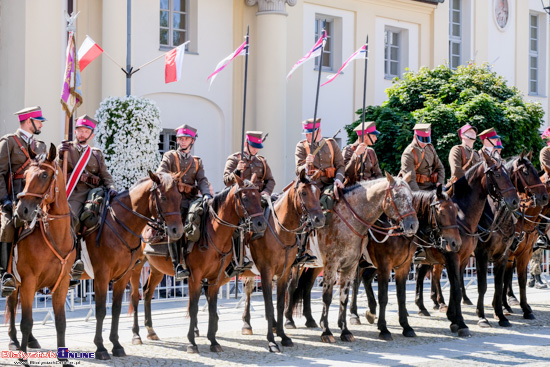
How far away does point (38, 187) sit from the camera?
9.36m

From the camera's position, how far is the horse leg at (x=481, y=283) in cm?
1412

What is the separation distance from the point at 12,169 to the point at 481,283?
301 inches

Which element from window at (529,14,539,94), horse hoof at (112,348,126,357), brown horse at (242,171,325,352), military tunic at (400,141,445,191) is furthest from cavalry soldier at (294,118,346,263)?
window at (529,14,539,94)

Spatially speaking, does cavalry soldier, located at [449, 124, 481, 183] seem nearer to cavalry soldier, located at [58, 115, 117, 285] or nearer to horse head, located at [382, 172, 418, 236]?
horse head, located at [382, 172, 418, 236]

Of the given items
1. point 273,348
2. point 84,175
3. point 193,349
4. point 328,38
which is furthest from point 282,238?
point 328,38

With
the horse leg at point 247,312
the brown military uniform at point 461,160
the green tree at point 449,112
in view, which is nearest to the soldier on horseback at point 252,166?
the horse leg at point 247,312

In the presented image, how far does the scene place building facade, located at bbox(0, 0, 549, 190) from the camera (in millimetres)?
19875

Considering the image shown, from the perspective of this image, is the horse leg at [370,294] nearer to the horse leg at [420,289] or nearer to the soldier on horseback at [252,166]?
the horse leg at [420,289]

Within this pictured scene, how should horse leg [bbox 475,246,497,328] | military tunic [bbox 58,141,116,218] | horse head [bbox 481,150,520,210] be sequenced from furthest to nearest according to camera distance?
horse leg [bbox 475,246,497,328]
horse head [bbox 481,150,520,210]
military tunic [bbox 58,141,116,218]

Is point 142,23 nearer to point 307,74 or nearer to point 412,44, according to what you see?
point 307,74

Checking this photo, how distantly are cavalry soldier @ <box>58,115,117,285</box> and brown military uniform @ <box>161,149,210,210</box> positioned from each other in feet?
2.96

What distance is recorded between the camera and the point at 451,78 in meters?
24.2

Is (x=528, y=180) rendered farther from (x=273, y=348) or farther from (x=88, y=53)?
(x=88, y=53)

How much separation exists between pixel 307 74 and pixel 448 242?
12832 mm
